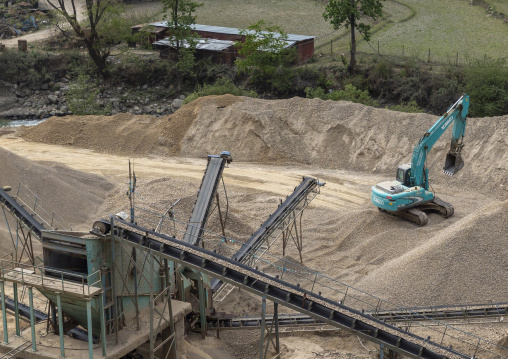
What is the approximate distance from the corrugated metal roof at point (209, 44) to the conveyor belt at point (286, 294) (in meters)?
42.8

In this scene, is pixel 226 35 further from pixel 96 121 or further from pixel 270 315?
pixel 270 315

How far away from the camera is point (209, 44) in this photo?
61469 millimetres

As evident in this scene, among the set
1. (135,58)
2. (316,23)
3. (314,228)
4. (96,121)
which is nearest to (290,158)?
(314,228)

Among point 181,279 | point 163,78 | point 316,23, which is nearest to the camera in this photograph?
point 181,279

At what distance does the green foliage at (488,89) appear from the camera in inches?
1858

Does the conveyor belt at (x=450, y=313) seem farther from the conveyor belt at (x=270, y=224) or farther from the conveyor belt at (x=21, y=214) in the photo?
the conveyor belt at (x=21, y=214)

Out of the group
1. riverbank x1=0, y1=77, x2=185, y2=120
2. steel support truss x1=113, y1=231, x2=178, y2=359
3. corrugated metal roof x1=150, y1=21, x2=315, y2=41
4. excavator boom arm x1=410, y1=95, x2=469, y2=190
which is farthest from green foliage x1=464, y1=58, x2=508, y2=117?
steel support truss x1=113, y1=231, x2=178, y2=359

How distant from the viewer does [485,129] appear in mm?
38219

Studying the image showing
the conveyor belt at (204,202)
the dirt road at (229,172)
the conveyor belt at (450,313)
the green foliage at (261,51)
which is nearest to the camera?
the conveyor belt at (450,313)

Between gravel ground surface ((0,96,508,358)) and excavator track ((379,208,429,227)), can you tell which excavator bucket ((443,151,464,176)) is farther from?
gravel ground surface ((0,96,508,358))

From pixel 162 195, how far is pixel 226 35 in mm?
31882

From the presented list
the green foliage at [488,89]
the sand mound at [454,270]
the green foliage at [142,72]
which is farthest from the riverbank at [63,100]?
the sand mound at [454,270]

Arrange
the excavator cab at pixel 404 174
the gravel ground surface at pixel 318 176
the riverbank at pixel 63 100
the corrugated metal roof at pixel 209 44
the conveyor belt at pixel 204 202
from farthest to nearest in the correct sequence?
the corrugated metal roof at pixel 209 44
the riverbank at pixel 63 100
the excavator cab at pixel 404 174
the conveyor belt at pixel 204 202
the gravel ground surface at pixel 318 176

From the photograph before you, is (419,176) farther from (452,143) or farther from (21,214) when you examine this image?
(21,214)
